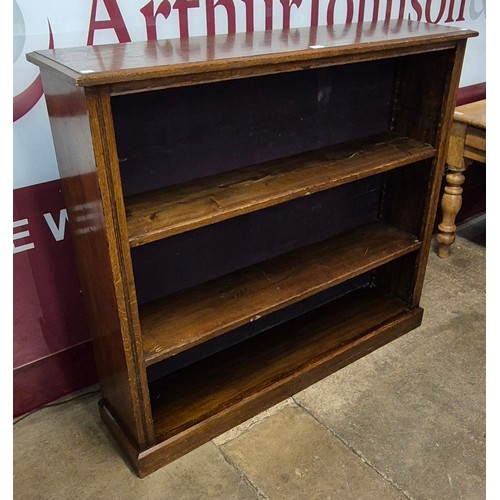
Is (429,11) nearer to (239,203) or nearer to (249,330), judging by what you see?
(239,203)

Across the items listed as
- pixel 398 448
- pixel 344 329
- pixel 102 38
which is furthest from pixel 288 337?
pixel 102 38

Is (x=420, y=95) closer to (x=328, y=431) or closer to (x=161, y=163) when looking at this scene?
(x=161, y=163)

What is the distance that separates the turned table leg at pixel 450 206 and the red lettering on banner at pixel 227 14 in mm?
1510

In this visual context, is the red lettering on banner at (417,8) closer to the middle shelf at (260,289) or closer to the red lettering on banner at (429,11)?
the red lettering on banner at (429,11)

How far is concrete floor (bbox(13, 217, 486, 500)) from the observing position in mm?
1689

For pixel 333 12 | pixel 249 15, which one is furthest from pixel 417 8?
pixel 249 15

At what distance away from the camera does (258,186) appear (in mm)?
1715

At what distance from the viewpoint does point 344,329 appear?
2248mm

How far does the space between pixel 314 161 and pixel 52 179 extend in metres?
0.90

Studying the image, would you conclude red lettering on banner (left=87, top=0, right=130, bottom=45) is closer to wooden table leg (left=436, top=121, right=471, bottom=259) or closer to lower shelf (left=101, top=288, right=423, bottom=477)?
lower shelf (left=101, top=288, right=423, bottom=477)

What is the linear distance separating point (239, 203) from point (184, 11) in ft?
2.17

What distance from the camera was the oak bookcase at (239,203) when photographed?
142 cm

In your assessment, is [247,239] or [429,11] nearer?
[247,239]

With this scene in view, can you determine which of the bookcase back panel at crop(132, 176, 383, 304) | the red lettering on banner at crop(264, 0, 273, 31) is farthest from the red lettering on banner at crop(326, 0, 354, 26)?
the bookcase back panel at crop(132, 176, 383, 304)
